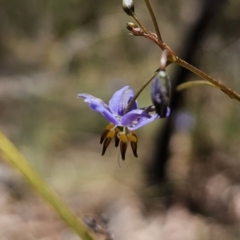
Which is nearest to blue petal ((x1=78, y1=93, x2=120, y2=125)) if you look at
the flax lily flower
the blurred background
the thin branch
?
the flax lily flower

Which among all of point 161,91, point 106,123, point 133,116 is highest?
point 106,123

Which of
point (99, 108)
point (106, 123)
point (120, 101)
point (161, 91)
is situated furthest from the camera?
point (106, 123)

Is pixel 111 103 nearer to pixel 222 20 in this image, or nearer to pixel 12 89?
pixel 12 89

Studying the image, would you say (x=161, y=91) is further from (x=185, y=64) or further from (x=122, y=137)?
(x=122, y=137)

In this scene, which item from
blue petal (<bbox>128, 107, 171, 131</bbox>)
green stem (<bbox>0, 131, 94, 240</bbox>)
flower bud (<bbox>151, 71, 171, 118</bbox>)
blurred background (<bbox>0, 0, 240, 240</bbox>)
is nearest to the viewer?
flower bud (<bbox>151, 71, 171, 118</bbox>)

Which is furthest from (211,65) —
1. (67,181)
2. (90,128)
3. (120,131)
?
(120,131)

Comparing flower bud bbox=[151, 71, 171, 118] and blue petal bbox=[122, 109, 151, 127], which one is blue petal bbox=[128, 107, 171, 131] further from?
flower bud bbox=[151, 71, 171, 118]

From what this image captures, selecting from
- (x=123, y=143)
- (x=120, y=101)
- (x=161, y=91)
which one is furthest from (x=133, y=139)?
(x=161, y=91)
